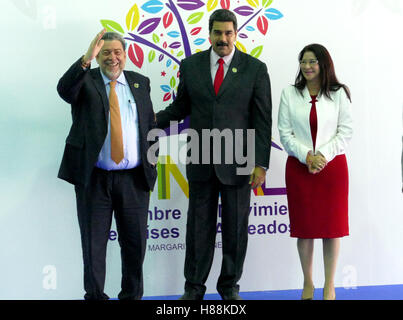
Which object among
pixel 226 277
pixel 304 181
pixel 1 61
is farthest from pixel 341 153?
pixel 1 61

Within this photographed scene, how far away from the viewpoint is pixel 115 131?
3.26 m

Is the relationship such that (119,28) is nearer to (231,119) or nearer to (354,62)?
(231,119)

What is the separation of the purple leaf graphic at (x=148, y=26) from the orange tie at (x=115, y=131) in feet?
3.21

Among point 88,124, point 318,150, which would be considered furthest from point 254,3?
point 88,124

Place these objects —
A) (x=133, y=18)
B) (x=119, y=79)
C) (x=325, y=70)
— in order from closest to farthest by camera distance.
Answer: (x=119, y=79), (x=325, y=70), (x=133, y=18)

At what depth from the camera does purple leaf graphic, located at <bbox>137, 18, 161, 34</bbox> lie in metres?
4.09

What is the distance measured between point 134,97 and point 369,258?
2400mm

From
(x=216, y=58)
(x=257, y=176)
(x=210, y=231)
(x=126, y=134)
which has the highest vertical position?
(x=216, y=58)

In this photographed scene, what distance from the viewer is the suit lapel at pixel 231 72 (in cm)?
342

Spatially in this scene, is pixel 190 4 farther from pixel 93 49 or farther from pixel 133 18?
pixel 93 49

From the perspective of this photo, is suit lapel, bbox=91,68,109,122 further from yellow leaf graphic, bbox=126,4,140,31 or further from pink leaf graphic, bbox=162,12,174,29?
pink leaf graphic, bbox=162,12,174,29

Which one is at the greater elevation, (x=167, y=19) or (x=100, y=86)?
(x=167, y=19)

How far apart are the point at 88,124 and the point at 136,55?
1.04m

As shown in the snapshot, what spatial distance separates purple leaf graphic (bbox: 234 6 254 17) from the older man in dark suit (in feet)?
4.09
